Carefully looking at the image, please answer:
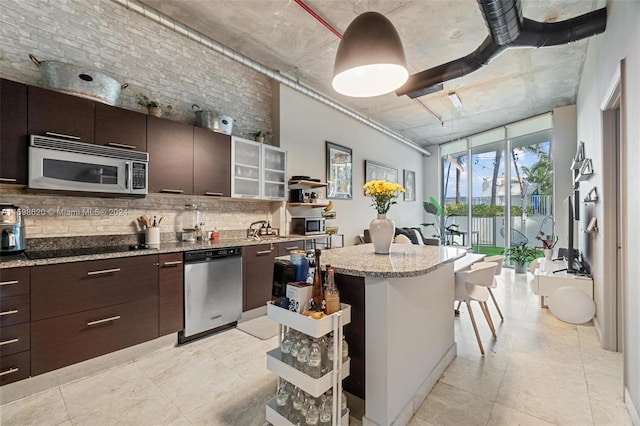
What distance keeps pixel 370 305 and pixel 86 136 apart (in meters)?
2.74

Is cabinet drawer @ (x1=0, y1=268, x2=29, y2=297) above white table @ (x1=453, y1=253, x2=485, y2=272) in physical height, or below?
above

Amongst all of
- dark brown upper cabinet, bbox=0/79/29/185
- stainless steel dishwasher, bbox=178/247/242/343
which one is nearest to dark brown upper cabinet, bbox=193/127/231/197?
stainless steel dishwasher, bbox=178/247/242/343

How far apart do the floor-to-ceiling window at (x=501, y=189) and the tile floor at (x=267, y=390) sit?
12.1 feet

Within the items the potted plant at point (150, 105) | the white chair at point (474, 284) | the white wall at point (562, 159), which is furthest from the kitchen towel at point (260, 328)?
the white wall at point (562, 159)

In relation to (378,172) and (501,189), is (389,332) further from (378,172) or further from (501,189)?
(501,189)

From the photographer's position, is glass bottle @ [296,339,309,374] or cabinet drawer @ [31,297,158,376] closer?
glass bottle @ [296,339,309,374]

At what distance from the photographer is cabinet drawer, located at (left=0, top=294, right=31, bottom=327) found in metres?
1.85

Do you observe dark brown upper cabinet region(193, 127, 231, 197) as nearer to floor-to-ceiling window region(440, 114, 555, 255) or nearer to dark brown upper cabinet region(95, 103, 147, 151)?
dark brown upper cabinet region(95, 103, 147, 151)

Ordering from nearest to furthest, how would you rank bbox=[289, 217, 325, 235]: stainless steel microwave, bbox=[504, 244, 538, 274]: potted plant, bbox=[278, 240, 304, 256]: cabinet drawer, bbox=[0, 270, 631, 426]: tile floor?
bbox=[0, 270, 631, 426]: tile floor, bbox=[278, 240, 304, 256]: cabinet drawer, bbox=[289, 217, 325, 235]: stainless steel microwave, bbox=[504, 244, 538, 274]: potted plant

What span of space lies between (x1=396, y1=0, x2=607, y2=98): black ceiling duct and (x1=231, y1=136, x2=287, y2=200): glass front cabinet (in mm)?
2718

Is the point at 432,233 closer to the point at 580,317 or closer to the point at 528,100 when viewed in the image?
the point at 528,100

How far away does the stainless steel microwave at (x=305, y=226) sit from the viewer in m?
4.21

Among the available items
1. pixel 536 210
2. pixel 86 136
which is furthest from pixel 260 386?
pixel 536 210

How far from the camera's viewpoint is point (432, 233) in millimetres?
8516
